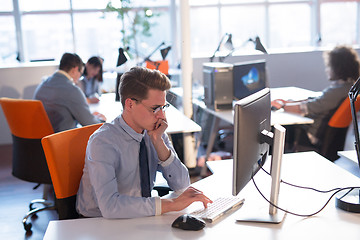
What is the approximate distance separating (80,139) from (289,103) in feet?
7.62

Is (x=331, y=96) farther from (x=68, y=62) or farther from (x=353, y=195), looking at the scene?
(x=68, y=62)

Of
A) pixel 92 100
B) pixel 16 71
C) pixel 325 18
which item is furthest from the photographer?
pixel 325 18

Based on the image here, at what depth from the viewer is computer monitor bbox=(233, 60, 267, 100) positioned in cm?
405

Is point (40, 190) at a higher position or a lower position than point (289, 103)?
lower

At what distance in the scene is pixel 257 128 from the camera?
1.55 metres

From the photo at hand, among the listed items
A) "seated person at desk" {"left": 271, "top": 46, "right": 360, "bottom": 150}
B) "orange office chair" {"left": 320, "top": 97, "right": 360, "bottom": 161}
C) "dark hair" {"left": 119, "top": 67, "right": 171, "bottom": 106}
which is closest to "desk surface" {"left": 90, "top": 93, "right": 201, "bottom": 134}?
"seated person at desk" {"left": 271, "top": 46, "right": 360, "bottom": 150}

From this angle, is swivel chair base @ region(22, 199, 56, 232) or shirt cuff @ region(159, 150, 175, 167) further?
swivel chair base @ region(22, 199, 56, 232)

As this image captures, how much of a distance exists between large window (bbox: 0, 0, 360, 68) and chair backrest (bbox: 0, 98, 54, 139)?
11.3ft

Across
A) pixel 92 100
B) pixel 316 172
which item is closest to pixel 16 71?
pixel 92 100

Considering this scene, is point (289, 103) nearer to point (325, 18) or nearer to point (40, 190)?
point (40, 190)

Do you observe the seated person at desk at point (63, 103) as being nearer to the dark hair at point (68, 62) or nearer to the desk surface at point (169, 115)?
the dark hair at point (68, 62)

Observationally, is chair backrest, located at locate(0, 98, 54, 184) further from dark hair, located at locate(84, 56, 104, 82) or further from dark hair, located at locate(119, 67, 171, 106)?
dark hair, located at locate(84, 56, 104, 82)

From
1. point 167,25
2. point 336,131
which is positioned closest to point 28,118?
point 336,131

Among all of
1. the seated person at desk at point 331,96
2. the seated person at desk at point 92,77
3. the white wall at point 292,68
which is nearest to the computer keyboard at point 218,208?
the seated person at desk at point 331,96
